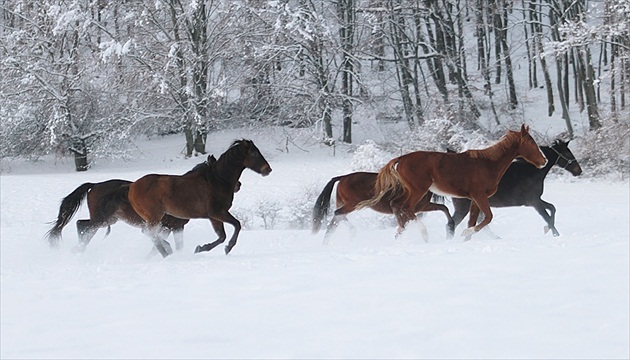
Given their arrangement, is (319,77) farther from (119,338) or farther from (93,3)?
(119,338)

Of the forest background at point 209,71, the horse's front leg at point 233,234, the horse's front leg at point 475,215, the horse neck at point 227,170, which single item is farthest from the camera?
the forest background at point 209,71

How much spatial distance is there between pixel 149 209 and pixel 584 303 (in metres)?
5.90

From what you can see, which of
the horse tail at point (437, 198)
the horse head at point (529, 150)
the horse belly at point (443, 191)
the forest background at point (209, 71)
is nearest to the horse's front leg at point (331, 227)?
the horse tail at point (437, 198)

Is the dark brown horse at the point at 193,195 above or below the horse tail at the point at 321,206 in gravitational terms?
above

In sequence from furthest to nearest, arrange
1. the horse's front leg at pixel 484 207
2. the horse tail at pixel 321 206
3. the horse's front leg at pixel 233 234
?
the horse tail at pixel 321 206 < the horse's front leg at pixel 484 207 < the horse's front leg at pixel 233 234

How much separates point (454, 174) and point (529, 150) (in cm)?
122

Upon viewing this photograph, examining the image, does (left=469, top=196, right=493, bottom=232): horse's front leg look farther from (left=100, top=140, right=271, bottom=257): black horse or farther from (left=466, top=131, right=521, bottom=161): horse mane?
(left=100, top=140, right=271, bottom=257): black horse

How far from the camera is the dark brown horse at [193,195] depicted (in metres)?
9.52

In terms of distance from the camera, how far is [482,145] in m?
25.0

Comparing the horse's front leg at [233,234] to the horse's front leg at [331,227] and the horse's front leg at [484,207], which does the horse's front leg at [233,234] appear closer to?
the horse's front leg at [331,227]

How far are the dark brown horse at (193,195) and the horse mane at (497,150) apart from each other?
306cm

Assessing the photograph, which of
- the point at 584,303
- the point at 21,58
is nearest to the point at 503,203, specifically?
the point at 584,303

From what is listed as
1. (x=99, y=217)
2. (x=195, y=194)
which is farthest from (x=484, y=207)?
(x=99, y=217)

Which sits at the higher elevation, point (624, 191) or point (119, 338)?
point (119, 338)
